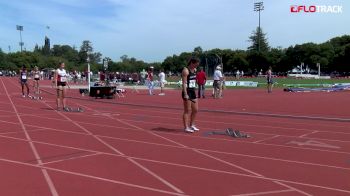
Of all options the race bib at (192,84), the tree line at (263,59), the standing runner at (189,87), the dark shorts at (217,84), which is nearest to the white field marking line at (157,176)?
the standing runner at (189,87)

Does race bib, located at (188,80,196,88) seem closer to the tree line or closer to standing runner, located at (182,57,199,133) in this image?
standing runner, located at (182,57,199,133)

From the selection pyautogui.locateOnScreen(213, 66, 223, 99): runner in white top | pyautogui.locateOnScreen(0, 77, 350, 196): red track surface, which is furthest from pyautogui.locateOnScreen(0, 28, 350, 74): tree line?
pyautogui.locateOnScreen(0, 77, 350, 196): red track surface

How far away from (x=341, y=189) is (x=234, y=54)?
10725cm

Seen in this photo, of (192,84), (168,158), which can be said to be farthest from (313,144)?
(168,158)

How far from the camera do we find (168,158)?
7.98 meters

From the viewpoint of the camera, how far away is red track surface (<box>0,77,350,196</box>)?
20.0 feet

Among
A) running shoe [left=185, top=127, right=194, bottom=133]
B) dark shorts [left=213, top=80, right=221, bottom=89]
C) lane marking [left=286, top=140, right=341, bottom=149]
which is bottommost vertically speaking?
lane marking [left=286, top=140, right=341, bottom=149]

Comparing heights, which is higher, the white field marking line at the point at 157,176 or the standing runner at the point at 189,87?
the standing runner at the point at 189,87

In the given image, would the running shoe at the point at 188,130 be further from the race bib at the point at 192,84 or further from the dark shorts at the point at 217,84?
the dark shorts at the point at 217,84

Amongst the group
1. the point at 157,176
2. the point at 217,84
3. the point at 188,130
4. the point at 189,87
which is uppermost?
the point at 189,87

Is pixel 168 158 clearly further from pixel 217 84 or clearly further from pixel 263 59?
pixel 263 59

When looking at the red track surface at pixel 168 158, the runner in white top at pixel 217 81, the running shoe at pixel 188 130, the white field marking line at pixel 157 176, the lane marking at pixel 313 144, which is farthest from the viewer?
the runner in white top at pixel 217 81

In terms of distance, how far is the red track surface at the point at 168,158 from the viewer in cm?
609

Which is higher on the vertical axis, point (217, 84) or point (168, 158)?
point (217, 84)
